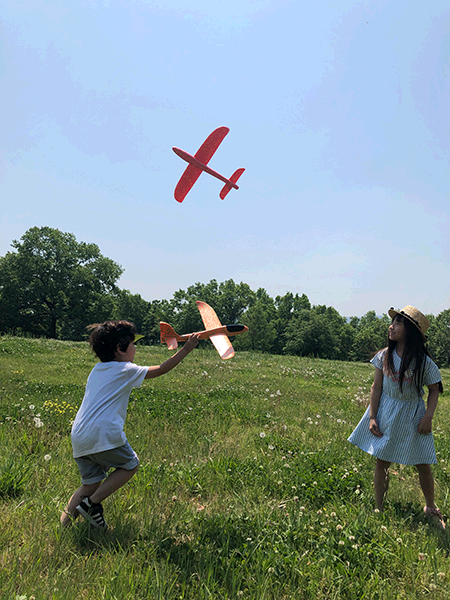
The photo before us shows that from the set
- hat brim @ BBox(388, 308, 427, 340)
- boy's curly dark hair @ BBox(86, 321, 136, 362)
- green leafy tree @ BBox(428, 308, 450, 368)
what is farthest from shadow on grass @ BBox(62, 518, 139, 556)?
green leafy tree @ BBox(428, 308, 450, 368)

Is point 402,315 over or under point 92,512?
over

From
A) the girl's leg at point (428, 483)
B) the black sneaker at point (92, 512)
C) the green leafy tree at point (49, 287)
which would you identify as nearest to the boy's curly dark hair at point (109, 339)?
the black sneaker at point (92, 512)

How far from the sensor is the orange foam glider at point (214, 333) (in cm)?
332

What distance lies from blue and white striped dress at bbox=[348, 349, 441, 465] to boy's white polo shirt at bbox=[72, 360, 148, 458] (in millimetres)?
2724

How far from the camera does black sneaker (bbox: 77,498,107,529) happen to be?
3029 mm

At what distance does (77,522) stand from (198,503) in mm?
1262

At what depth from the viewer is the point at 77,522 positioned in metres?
3.09

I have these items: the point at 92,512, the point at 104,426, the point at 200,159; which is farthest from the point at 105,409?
the point at 200,159

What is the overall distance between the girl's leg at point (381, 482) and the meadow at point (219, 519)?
0.15m

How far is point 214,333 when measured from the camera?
11.8 ft

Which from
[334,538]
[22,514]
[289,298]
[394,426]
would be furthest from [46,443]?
[289,298]

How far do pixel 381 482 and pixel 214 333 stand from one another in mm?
2511

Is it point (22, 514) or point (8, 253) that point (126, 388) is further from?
point (8, 253)

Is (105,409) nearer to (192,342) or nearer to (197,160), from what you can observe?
(192,342)
